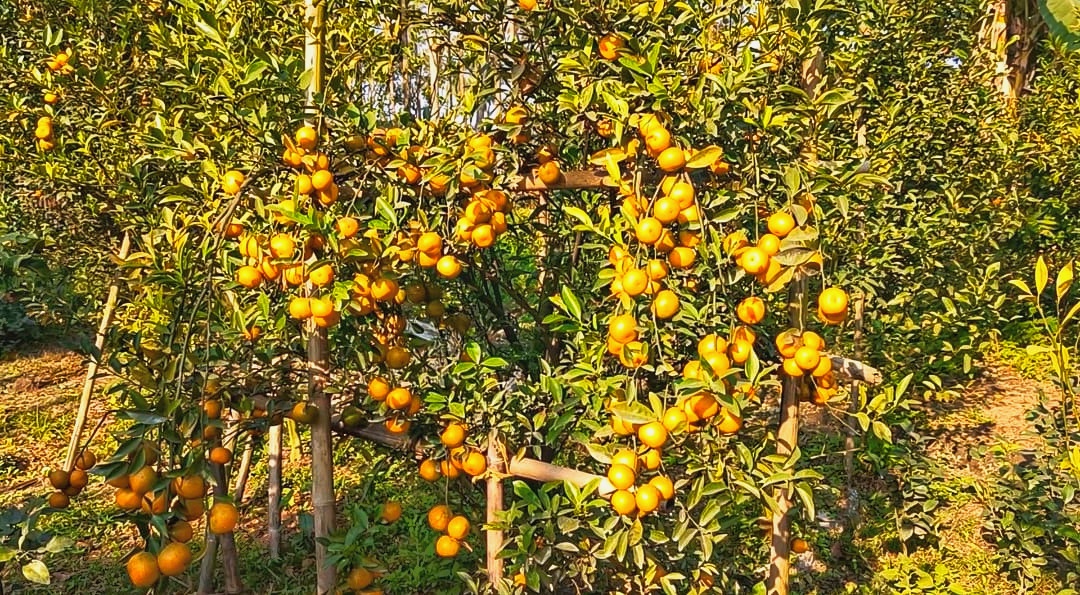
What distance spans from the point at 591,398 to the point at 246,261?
852mm

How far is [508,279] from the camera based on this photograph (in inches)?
83.1

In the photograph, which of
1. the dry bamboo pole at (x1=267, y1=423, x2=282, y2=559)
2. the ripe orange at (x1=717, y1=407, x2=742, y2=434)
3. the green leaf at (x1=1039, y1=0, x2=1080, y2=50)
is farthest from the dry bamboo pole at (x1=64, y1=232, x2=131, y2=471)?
the green leaf at (x1=1039, y1=0, x2=1080, y2=50)

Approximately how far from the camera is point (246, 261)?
152 centimetres

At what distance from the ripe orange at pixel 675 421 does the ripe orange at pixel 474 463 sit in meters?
0.51

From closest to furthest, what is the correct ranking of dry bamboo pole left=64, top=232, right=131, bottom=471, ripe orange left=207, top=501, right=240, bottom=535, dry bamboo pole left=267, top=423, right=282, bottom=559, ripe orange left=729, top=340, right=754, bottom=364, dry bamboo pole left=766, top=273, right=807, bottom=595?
1. ripe orange left=207, top=501, right=240, bottom=535
2. ripe orange left=729, top=340, right=754, bottom=364
3. dry bamboo pole left=766, top=273, right=807, bottom=595
4. dry bamboo pole left=64, top=232, right=131, bottom=471
5. dry bamboo pole left=267, top=423, right=282, bottom=559

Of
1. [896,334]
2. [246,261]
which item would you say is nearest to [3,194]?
[246,261]

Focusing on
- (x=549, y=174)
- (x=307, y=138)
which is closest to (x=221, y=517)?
(x=307, y=138)

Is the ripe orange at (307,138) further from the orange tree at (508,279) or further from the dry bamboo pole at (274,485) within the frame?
the dry bamboo pole at (274,485)

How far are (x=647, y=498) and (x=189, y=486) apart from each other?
0.86 meters

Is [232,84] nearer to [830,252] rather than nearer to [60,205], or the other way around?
[60,205]

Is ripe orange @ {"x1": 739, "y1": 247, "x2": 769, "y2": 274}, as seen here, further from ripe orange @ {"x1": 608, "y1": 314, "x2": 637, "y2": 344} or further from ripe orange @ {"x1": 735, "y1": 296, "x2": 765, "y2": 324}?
ripe orange @ {"x1": 608, "y1": 314, "x2": 637, "y2": 344}

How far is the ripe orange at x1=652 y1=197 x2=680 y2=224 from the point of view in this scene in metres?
1.34

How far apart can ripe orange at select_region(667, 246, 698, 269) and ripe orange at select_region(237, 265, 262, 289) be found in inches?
A: 35.8

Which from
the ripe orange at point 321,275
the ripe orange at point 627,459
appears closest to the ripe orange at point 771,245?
the ripe orange at point 627,459
